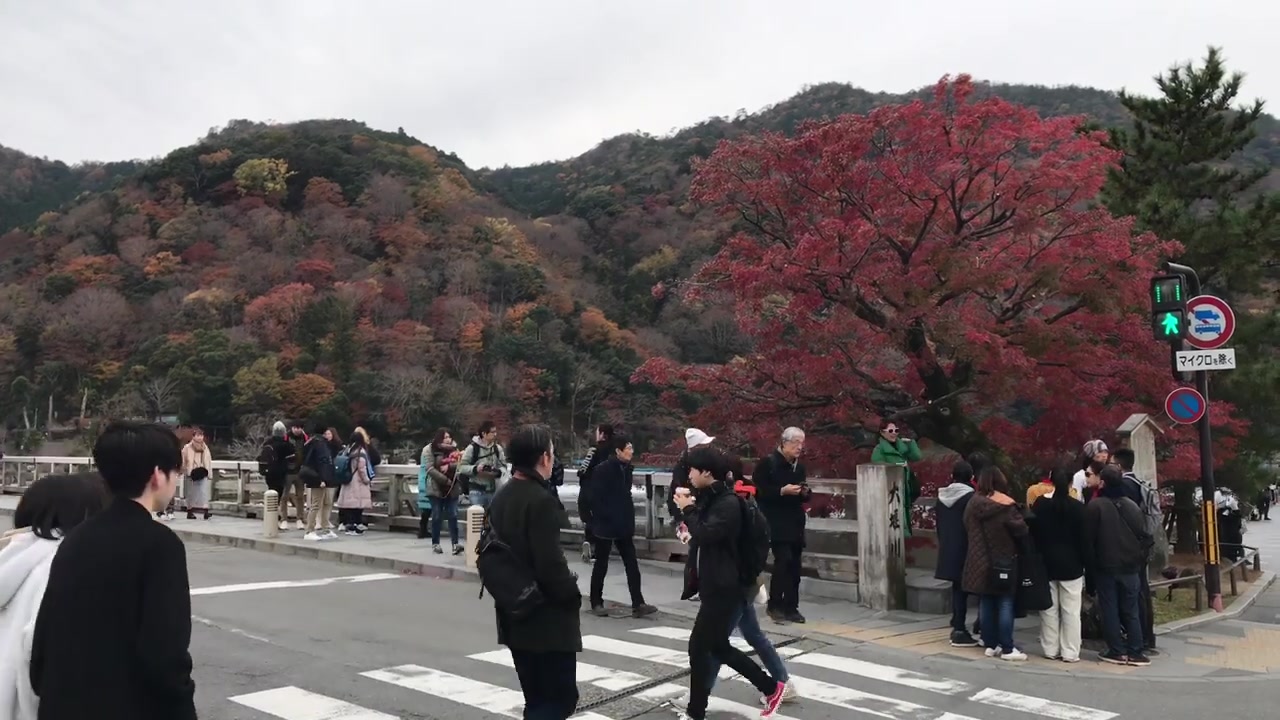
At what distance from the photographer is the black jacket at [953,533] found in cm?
816

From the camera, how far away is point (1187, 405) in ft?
34.2

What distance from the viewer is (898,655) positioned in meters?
7.67

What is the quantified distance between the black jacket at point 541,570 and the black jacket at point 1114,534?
5.50 m

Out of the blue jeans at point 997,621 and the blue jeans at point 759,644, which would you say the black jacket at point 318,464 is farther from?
the blue jeans at point 997,621

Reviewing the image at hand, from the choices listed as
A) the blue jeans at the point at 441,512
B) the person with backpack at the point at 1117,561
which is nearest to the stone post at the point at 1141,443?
the person with backpack at the point at 1117,561

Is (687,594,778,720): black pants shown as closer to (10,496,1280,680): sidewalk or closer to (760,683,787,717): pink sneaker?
(760,683,787,717): pink sneaker

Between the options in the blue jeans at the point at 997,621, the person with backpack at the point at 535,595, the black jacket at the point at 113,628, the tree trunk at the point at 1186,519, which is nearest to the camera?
the black jacket at the point at 113,628

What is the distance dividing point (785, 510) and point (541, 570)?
15.9ft

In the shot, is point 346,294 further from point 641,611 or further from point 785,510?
point 785,510

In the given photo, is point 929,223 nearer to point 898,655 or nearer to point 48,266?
point 898,655

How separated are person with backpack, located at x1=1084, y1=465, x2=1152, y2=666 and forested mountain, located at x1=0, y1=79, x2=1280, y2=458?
3095cm

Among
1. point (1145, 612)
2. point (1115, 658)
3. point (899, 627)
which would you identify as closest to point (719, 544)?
point (899, 627)

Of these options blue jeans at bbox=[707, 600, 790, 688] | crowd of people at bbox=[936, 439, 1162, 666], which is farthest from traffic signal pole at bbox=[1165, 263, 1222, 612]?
blue jeans at bbox=[707, 600, 790, 688]

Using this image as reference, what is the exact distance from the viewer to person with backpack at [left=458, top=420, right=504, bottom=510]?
37.9 feet
